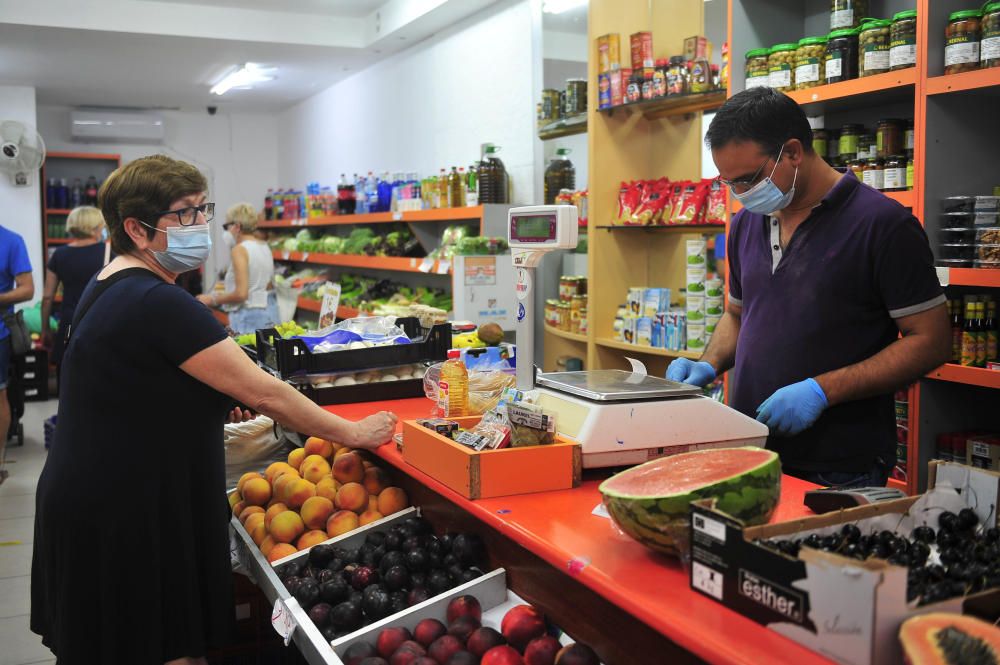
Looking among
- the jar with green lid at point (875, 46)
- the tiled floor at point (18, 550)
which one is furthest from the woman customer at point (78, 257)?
the jar with green lid at point (875, 46)

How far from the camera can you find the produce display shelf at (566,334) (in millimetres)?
4998

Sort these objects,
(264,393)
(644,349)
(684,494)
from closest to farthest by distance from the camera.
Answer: (684,494) < (264,393) < (644,349)

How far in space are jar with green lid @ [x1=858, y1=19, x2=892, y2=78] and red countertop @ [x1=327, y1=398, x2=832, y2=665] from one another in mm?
1696

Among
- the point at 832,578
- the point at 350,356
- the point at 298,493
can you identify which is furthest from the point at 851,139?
the point at 832,578

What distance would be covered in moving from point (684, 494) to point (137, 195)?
1.57 m

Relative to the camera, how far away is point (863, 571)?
3.51 feet

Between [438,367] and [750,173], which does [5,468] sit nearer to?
[438,367]

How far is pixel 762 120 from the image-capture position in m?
2.29

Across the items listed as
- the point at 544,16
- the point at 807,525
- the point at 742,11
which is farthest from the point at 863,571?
the point at 544,16

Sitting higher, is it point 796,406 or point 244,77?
point 244,77

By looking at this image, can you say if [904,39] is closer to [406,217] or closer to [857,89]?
[857,89]

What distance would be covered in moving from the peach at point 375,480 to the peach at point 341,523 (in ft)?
0.49

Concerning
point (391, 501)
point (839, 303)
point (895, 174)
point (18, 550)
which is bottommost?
point (18, 550)

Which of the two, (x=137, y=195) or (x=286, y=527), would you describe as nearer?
(x=137, y=195)
